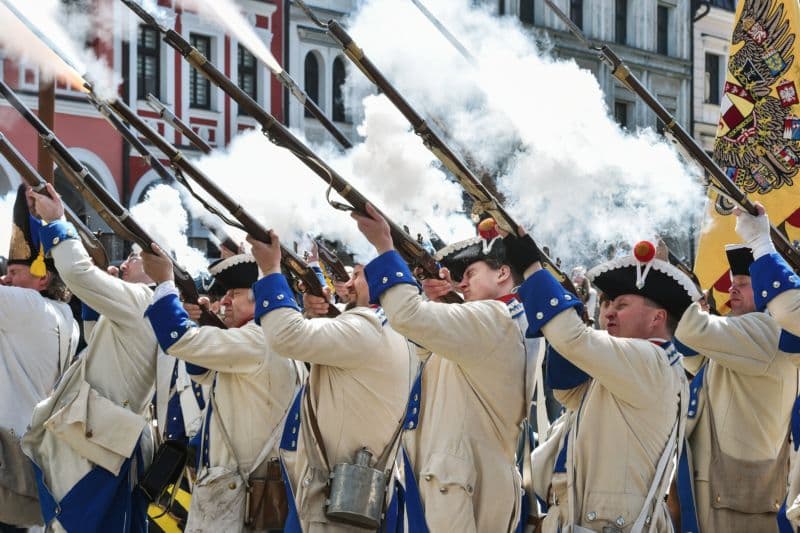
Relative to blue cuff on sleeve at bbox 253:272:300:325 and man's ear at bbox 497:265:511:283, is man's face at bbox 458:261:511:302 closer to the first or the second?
man's ear at bbox 497:265:511:283

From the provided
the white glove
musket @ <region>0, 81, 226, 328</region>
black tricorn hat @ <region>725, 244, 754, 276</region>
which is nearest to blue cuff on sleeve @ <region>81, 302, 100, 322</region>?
musket @ <region>0, 81, 226, 328</region>

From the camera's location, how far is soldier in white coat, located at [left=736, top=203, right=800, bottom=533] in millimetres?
5293

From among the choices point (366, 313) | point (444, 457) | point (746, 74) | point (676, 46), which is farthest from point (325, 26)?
point (676, 46)

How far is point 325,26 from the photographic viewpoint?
23.0 feet

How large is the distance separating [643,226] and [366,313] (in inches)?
106

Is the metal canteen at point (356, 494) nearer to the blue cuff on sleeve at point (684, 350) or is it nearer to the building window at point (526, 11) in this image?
the blue cuff on sleeve at point (684, 350)

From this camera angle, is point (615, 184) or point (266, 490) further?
point (615, 184)

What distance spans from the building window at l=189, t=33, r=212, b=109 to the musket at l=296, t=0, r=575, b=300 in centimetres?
1706

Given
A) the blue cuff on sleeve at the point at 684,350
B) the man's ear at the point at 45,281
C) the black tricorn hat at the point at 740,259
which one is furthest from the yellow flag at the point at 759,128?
the man's ear at the point at 45,281

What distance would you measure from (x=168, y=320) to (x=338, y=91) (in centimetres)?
1952

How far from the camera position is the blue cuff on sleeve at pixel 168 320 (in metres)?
6.20

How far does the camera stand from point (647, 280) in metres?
5.28

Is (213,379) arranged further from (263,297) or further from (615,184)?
(615,184)

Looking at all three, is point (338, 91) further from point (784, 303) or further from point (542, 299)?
point (542, 299)
